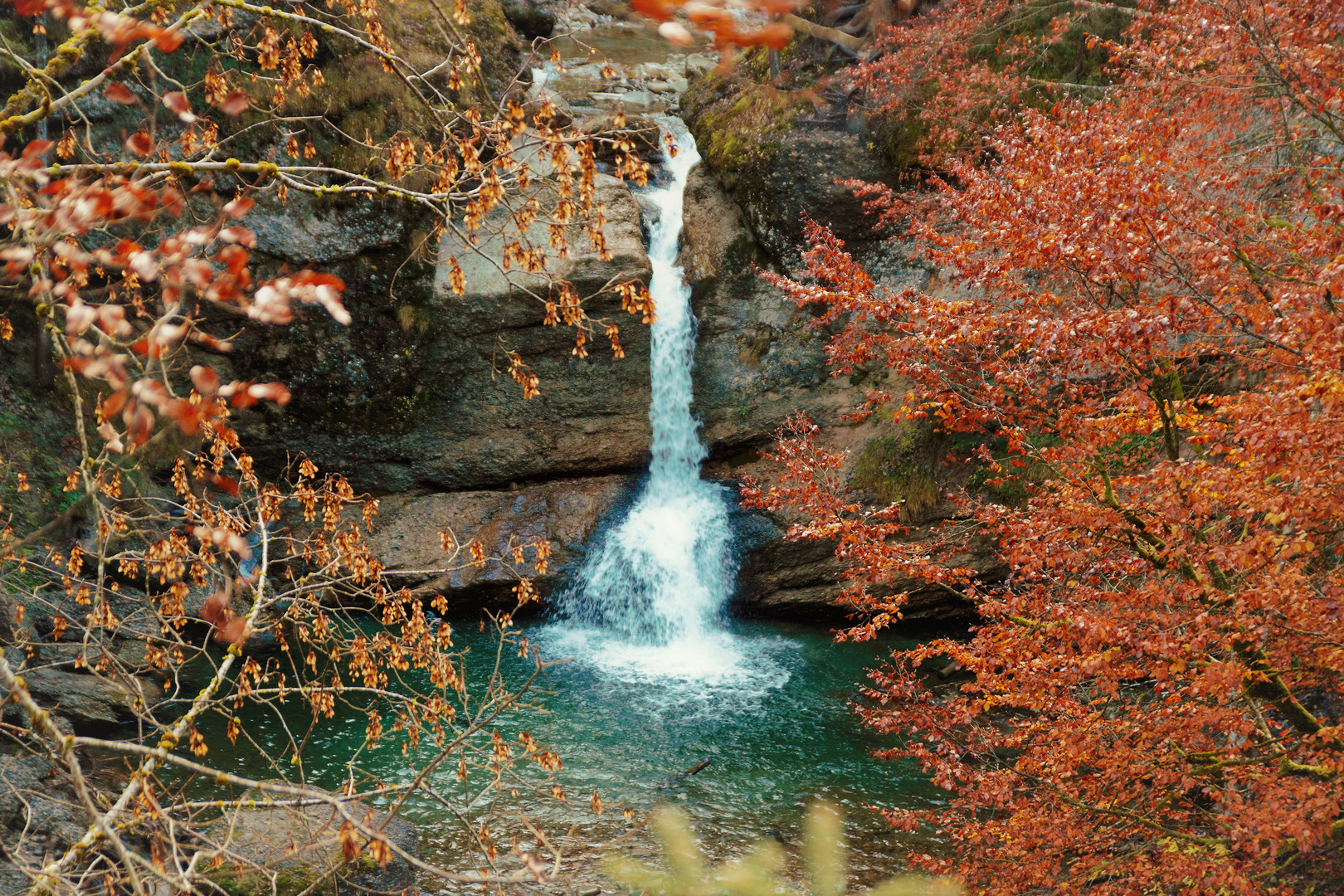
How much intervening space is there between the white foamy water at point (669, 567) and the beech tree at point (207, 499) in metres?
1.18

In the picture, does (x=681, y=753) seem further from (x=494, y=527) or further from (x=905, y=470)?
(x=905, y=470)

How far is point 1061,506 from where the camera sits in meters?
5.10

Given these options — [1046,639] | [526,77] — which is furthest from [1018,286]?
[526,77]

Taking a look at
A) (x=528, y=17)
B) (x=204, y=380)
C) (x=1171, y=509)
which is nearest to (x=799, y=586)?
(x=1171, y=509)

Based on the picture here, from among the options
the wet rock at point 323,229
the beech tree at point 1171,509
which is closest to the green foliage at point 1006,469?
the beech tree at point 1171,509

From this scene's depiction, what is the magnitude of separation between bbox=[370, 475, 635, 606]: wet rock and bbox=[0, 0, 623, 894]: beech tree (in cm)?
40

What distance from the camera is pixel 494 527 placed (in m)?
11.9

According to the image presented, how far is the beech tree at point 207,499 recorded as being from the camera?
2.13 meters

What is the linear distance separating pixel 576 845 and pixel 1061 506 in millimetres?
4553

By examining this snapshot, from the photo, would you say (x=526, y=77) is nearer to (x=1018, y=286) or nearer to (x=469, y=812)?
(x=1018, y=286)

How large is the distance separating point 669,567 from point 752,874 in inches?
228

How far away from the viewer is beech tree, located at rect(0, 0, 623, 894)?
2.13m

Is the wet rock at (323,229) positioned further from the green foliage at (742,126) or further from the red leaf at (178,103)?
the red leaf at (178,103)

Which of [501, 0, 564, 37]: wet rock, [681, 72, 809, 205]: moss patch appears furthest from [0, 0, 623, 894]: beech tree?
[501, 0, 564, 37]: wet rock
